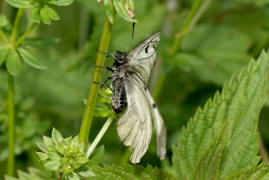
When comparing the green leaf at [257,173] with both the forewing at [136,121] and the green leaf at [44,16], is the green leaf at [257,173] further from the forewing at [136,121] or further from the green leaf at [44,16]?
the green leaf at [44,16]

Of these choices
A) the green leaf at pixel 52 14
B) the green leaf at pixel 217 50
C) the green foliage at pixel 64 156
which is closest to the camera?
the green foliage at pixel 64 156

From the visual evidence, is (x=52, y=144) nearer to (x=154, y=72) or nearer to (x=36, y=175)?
(x=36, y=175)

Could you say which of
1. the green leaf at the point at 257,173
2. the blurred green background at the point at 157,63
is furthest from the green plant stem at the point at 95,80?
the blurred green background at the point at 157,63

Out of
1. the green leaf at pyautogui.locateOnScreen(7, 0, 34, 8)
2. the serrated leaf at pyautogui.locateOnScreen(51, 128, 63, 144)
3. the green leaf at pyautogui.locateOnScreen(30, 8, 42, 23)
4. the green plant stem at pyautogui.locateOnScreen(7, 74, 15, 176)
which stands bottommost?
the green plant stem at pyautogui.locateOnScreen(7, 74, 15, 176)

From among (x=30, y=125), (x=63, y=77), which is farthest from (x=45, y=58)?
(x=30, y=125)

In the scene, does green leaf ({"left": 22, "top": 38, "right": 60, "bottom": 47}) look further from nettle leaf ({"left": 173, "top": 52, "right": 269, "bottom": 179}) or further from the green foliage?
nettle leaf ({"left": 173, "top": 52, "right": 269, "bottom": 179})

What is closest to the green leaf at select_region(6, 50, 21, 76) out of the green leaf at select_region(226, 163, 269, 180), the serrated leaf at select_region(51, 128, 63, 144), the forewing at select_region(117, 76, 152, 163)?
the serrated leaf at select_region(51, 128, 63, 144)
